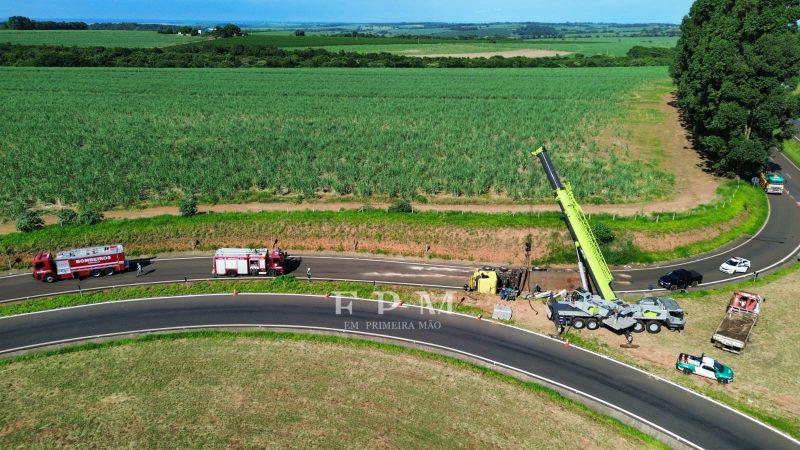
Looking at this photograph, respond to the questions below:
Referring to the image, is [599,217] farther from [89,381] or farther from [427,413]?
[89,381]

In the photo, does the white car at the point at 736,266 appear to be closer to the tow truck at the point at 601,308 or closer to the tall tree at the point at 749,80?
the tow truck at the point at 601,308

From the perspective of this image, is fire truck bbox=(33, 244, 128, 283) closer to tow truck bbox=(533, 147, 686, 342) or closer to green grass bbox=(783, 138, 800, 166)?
tow truck bbox=(533, 147, 686, 342)

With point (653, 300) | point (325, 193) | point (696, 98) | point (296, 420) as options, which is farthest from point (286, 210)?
point (696, 98)

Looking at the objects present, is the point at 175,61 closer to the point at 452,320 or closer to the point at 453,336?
the point at 452,320

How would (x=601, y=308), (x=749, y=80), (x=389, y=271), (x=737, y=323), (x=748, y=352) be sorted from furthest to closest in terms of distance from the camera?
(x=749, y=80) → (x=389, y=271) → (x=601, y=308) → (x=737, y=323) → (x=748, y=352)

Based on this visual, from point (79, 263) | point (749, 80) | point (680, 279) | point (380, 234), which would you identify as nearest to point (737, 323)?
point (680, 279)
